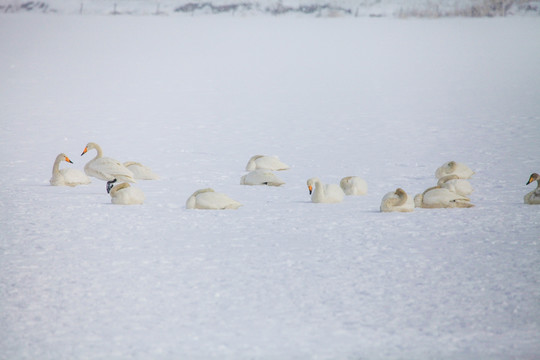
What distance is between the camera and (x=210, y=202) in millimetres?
7035

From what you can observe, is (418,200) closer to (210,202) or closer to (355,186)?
(355,186)

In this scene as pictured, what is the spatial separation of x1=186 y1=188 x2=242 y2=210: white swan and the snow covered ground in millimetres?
102

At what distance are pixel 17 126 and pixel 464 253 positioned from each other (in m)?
9.24

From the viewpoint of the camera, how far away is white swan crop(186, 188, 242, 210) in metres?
7.04

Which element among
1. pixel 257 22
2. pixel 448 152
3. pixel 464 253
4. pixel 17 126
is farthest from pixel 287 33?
pixel 464 253

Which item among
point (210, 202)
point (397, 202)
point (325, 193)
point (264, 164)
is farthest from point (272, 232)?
point (264, 164)

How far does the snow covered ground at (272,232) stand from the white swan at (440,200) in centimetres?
10

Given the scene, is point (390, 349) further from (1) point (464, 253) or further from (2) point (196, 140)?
(2) point (196, 140)

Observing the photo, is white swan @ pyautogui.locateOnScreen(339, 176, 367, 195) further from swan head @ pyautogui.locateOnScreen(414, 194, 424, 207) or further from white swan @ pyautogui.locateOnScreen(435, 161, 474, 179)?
white swan @ pyautogui.locateOnScreen(435, 161, 474, 179)

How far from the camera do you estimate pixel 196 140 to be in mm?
12094

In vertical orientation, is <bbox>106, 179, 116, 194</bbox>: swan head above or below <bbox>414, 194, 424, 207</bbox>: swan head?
above

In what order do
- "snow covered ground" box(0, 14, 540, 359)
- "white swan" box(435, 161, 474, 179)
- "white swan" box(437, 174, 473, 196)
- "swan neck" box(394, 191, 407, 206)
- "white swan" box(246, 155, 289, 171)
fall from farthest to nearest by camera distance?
1. "white swan" box(246, 155, 289, 171)
2. "white swan" box(435, 161, 474, 179)
3. "white swan" box(437, 174, 473, 196)
4. "swan neck" box(394, 191, 407, 206)
5. "snow covered ground" box(0, 14, 540, 359)

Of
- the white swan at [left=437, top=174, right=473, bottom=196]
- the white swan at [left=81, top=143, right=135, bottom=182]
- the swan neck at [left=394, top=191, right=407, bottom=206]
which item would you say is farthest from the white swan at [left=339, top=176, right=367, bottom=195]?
the white swan at [left=81, top=143, right=135, bottom=182]

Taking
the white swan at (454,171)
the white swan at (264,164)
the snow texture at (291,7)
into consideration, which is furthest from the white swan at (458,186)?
the snow texture at (291,7)
